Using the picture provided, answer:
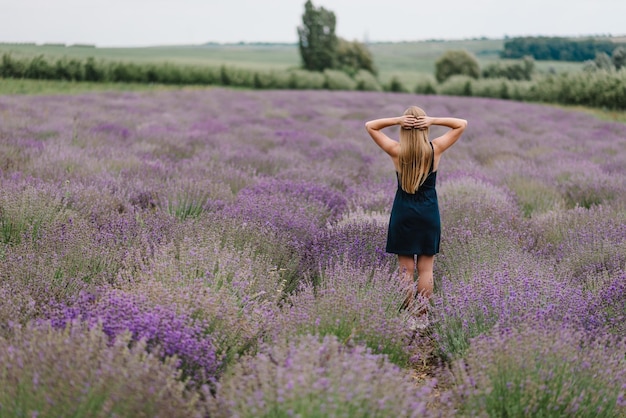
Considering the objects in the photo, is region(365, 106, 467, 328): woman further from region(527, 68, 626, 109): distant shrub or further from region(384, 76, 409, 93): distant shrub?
region(384, 76, 409, 93): distant shrub

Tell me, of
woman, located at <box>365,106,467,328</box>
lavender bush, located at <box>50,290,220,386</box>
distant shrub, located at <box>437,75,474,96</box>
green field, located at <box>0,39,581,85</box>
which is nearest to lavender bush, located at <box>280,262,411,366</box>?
lavender bush, located at <box>50,290,220,386</box>

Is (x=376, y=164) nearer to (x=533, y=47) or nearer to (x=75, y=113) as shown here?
(x=75, y=113)

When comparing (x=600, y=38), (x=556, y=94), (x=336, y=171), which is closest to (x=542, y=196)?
(x=336, y=171)

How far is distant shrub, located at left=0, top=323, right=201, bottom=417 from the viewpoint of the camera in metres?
1.82

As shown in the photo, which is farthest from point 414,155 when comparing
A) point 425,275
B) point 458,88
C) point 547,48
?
point 547,48

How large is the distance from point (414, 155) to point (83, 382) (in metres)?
2.36

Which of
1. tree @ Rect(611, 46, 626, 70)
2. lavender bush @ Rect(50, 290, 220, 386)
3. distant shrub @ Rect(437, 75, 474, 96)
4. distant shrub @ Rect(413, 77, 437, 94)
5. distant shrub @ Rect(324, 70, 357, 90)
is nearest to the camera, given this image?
lavender bush @ Rect(50, 290, 220, 386)

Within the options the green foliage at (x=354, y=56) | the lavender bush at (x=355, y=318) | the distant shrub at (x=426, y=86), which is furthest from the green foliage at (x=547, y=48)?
the lavender bush at (x=355, y=318)

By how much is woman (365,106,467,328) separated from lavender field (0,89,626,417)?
19cm

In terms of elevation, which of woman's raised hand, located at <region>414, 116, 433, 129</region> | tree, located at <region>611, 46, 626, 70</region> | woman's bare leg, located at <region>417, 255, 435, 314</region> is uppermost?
tree, located at <region>611, 46, 626, 70</region>

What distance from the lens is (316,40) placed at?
145ft

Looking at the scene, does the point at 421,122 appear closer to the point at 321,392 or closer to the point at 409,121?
the point at 409,121

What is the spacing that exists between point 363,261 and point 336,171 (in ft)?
12.4

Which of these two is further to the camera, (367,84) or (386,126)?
(367,84)
